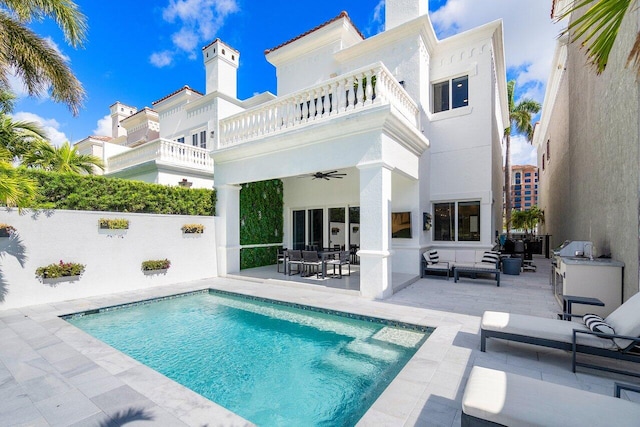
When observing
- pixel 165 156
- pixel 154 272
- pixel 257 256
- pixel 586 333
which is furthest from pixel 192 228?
pixel 586 333

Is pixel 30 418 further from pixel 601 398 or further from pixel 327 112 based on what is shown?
pixel 327 112

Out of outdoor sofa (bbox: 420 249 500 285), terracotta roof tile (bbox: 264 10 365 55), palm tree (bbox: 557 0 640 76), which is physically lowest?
outdoor sofa (bbox: 420 249 500 285)

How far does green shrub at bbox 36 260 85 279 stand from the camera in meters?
7.53

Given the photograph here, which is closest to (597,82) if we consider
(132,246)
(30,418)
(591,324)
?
(591,324)

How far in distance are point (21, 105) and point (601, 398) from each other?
1683 centimetres

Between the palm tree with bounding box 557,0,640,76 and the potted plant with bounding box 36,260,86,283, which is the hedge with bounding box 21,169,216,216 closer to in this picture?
the potted plant with bounding box 36,260,86,283

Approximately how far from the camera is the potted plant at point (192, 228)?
10.5m

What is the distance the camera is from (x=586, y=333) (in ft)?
12.4

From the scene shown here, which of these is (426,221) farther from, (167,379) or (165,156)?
(165,156)

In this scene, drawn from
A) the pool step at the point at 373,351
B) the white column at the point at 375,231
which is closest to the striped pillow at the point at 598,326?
the pool step at the point at 373,351

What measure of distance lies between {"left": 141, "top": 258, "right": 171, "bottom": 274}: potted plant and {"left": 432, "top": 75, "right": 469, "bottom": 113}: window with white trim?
11837 millimetres

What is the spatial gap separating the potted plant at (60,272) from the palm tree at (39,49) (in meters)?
4.75

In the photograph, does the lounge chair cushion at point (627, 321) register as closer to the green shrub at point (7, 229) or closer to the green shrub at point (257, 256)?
the green shrub at point (257, 256)

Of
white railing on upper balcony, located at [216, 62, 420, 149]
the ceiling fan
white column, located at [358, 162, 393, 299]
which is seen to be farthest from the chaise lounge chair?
the ceiling fan
